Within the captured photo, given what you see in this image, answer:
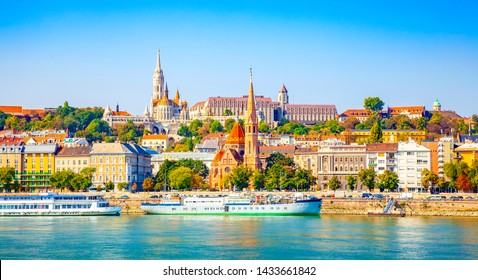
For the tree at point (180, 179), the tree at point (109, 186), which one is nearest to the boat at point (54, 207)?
the tree at point (109, 186)

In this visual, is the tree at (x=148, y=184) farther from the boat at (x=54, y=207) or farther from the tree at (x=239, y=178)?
the boat at (x=54, y=207)

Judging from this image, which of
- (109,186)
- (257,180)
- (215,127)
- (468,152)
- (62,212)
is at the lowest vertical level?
(62,212)

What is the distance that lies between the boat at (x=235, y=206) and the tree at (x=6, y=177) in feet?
38.6

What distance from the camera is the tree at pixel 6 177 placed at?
5697 cm

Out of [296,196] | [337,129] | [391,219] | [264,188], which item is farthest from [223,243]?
[337,129]

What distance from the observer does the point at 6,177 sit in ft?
187

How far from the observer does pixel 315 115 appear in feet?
365

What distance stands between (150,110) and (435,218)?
77790mm

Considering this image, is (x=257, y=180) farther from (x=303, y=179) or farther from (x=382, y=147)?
(x=382, y=147)

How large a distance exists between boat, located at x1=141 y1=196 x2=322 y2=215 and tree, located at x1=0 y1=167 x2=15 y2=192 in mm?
11778

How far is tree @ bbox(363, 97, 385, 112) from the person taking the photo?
10306cm

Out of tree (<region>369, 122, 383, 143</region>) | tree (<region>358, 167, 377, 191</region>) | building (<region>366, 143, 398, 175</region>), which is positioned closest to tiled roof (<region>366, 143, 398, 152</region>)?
building (<region>366, 143, 398, 175</region>)

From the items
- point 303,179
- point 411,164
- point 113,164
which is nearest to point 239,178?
point 303,179

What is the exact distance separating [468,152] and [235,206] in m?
18.6
